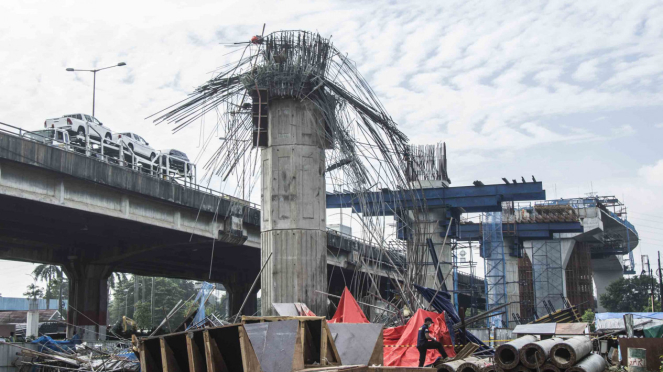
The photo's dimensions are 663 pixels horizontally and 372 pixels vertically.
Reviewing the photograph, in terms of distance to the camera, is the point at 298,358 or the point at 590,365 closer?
the point at 298,358

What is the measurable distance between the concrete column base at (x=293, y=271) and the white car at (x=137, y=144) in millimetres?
16096

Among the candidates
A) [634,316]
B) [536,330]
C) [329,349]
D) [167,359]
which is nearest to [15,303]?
[634,316]

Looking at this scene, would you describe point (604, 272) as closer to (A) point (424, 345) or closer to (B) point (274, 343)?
(A) point (424, 345)

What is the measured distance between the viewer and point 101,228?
33.9m

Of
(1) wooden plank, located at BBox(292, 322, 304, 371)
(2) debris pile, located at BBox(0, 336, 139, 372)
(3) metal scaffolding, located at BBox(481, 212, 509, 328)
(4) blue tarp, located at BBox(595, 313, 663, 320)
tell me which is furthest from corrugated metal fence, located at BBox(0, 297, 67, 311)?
(1) wooden plank, located at BBox(292, 322, 304, 371)

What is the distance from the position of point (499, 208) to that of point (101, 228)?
21.7m

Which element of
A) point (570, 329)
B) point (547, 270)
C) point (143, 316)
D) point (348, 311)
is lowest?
point (143, 316)

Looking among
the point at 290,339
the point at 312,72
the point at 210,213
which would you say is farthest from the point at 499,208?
the point at 290,339

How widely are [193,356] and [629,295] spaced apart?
2772 inches

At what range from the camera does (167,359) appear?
1236cm

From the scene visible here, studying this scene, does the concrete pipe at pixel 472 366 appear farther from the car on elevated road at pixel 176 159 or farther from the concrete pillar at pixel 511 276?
Answer: the concrete pillar at pixel 511 276

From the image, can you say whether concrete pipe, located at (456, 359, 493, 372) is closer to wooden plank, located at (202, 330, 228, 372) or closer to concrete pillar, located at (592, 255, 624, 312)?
wooden plank, located at (202, 330, 228, 372)

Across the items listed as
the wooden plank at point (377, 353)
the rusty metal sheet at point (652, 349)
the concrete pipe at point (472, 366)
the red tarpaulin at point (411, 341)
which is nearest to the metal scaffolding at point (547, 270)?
the rusty metal sheet at point (652, 349)

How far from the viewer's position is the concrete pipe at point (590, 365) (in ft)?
39.8
